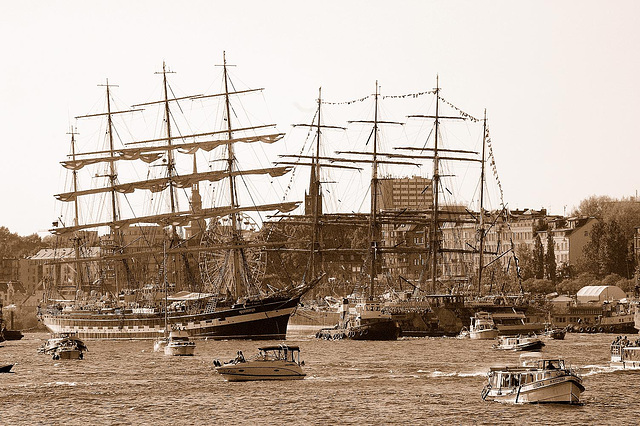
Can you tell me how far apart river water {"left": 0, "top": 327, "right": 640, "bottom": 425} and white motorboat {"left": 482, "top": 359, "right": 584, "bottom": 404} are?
744mm

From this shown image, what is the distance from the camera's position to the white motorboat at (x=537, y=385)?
72.0 meters

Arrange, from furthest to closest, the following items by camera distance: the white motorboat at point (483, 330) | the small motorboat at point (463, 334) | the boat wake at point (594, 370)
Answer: the small motorboat at point (463, 334) → the white motorboat at point (483, 330) → the boat wake at point (594, 370)

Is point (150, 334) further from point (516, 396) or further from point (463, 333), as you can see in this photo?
point (516, 396)

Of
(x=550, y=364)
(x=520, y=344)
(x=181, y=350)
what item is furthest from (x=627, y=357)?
(x=181, y=350)

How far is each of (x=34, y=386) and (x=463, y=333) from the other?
75667 mm

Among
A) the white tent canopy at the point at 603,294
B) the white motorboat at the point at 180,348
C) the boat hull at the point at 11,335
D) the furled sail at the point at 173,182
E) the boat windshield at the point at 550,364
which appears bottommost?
the boat hull at the point at 11,335

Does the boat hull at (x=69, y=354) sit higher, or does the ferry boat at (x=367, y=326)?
the ferry boat at (x=367, y=326)

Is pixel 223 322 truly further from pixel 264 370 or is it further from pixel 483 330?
pixel 264 370

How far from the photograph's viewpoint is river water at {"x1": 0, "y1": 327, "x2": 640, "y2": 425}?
70250mm

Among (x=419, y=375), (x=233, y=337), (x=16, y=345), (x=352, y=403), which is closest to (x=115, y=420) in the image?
(x=352, y=403)

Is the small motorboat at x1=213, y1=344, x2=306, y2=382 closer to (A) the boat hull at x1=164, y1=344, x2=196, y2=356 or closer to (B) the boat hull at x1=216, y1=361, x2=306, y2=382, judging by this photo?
(B) the boat hull at x1=216, y1=361, x2=306, y2=382

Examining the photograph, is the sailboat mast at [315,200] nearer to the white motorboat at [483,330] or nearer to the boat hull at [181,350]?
the white motorboat at [483,330]

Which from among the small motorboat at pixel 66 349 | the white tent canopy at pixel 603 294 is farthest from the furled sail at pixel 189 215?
the white tent canopy at pixel 603 294

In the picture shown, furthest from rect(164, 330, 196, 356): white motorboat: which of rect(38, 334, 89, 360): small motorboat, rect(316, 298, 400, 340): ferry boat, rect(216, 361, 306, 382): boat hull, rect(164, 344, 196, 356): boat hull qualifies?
rect(316, 298, 400, 340): ferry boat
